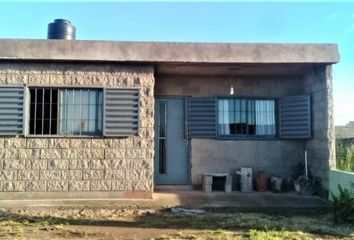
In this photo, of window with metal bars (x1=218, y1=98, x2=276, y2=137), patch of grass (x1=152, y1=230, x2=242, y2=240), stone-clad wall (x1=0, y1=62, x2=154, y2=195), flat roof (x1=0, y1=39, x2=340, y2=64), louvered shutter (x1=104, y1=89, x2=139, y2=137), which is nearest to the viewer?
patch of grass (x1=152, y1=230, x2=242, y2=240)

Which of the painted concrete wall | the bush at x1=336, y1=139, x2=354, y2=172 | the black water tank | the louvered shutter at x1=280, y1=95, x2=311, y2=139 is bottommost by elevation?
the painted concrete wall

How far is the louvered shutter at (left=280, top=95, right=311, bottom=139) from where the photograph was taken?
9.33 metres

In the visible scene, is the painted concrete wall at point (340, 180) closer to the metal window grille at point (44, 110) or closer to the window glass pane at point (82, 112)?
the window glass pane at point (82, 112)

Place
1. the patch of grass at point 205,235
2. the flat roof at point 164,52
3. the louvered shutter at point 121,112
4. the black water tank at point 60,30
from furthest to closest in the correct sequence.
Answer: the black water tank at point 60,30 → the louvered shutter at point 121,112 → the flat roof at point 164,52 → the patch of grass at point 205,235

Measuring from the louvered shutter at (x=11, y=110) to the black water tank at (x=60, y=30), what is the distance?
6.59 ft

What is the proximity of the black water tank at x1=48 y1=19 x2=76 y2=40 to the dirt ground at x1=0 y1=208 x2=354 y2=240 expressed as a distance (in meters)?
4.46

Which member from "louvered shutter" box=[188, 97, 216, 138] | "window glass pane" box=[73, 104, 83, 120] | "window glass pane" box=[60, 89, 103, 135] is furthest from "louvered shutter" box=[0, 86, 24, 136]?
"louvered shutter" box=[188, 97, 216, 138]

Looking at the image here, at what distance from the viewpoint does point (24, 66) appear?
8219 millimetres

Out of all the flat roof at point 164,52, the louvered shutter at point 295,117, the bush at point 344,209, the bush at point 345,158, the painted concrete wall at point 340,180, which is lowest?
the bush at point 344,209

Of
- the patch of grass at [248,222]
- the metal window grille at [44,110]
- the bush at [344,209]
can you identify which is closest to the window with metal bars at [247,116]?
the patch of grass at [248,222]

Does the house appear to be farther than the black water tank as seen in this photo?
No

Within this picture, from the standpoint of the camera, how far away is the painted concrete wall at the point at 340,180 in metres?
7.36

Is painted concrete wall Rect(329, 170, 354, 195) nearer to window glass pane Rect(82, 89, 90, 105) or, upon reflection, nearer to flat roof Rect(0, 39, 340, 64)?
flat roof Rect(0, 39, 340, 64)

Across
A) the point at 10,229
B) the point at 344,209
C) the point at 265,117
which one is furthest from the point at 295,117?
the point at 10,229
